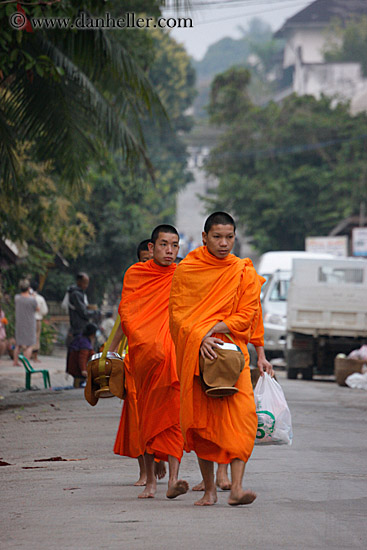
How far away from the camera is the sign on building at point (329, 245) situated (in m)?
34.5

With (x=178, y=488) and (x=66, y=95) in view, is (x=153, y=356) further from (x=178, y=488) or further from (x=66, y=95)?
(x=66, y=95)

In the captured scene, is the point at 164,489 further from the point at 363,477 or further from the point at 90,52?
the point at 90,52

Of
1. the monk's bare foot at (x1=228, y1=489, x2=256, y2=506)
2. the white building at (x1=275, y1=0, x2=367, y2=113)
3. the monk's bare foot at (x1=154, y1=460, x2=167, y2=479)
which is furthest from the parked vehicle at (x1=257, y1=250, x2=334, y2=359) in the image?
the white building at (x1=275, y1=0, x2=367, y2=113)

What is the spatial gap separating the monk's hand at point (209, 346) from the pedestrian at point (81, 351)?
8756 millimetres

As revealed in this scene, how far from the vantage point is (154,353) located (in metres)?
6.28

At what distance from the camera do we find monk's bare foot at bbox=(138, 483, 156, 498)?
5.95 m

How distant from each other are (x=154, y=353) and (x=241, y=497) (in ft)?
4.24

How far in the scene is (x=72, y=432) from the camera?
964cm

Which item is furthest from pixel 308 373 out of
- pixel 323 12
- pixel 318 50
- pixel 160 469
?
pixel 323 12

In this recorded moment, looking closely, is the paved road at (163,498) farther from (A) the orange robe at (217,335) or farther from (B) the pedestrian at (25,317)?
(B) the pedestrian at (25,317)

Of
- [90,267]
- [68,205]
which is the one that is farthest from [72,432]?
[90,267]

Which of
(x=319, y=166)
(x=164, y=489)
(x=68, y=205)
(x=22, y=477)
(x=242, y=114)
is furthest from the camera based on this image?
(x=242, y=114)

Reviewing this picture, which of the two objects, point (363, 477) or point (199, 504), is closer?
point (199, 504)

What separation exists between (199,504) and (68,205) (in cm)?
1677
